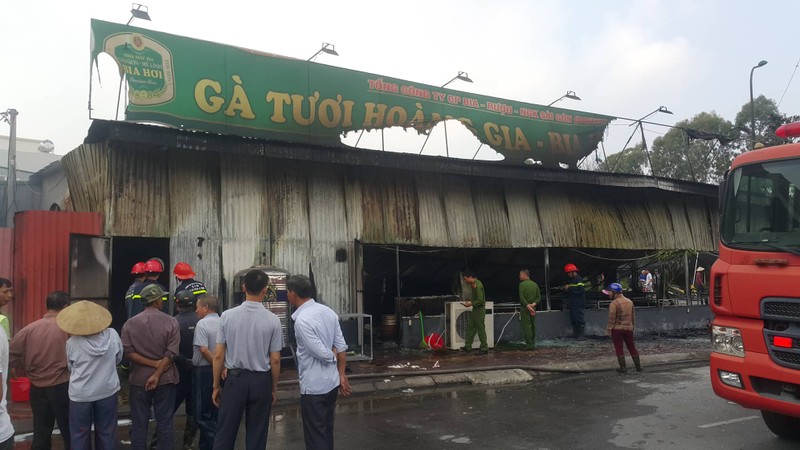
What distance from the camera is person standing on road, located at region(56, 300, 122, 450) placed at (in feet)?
16.9

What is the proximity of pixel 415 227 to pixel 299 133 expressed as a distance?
11.3 ft

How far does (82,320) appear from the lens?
203 inches

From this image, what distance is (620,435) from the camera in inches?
261

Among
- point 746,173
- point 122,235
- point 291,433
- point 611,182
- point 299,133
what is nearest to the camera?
point 746,173

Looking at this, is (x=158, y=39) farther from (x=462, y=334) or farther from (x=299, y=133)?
(x=462, y=334)

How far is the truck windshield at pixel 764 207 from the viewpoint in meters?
5.70

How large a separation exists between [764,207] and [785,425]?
239cm

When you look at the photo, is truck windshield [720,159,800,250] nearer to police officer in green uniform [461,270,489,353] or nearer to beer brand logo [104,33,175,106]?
police officer in green uniform [461,270,489,353]

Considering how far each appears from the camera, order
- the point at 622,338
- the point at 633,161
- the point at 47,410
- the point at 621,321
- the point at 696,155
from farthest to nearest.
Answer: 1. the point at 633,161
2. the point at 696,155
3. the point at 622,338
4. the point at 621,321
5. the point at 47,410

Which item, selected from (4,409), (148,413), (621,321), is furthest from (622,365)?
(4,409)

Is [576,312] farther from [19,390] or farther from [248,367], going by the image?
[19,390]

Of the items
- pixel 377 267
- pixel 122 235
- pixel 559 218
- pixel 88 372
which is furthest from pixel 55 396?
pixel 559 218

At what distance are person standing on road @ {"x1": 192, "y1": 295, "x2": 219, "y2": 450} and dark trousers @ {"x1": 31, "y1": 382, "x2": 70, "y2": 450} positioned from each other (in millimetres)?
1191

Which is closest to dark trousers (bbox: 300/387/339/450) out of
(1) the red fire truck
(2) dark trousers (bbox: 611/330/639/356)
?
(1) the red fire truck
